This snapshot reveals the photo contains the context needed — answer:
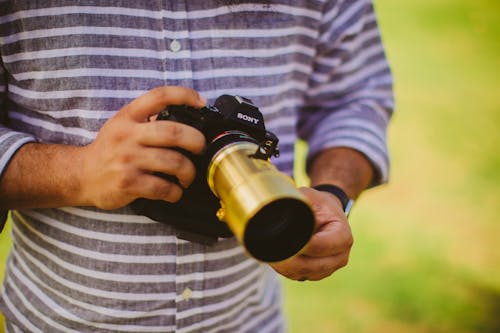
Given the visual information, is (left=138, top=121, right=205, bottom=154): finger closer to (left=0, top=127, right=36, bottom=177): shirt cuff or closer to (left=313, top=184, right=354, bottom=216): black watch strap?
(left=0, top=127, right=36, bottom=177): shirt cuff

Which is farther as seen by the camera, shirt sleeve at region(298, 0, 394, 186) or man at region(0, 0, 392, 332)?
shirt sleeve at region(298, 0, 394, 186)

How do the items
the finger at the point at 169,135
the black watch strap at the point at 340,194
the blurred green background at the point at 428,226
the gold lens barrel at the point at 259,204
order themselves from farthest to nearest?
the blurred green background at the point at 428,226 < the black watch strap at the point at 340,194 < the finger at the point at 169,135 < the gold lens barrel at the point at 259,204

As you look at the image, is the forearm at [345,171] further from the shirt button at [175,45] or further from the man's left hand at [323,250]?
the shirt button at [175,45]

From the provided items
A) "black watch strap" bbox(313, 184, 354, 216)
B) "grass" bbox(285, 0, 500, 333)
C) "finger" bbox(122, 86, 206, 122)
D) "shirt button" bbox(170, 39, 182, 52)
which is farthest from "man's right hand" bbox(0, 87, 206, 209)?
"grass" bbox(285, 0, 500, 333)

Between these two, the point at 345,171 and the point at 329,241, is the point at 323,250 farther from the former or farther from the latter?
the point at 345,171

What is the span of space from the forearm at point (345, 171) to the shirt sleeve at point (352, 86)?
0.05 feet

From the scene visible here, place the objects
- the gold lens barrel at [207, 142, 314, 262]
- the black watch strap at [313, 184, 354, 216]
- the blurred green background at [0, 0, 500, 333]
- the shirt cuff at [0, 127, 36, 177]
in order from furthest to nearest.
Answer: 1. the blurred green background at [0, 0, 500, 333]
2. the black watch strap at [313, 184, 354, 216]
3. the shirt cuff at [0, 127, 36, 177]
4. the gold lens barrel at [207, 142, 314, 262]

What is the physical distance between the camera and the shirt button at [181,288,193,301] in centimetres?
79

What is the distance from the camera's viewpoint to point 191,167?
63 cm

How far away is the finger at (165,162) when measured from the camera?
599 mm

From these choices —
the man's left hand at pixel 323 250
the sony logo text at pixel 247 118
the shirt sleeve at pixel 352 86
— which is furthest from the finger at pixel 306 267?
the shirt sleeve at pixel 352 86

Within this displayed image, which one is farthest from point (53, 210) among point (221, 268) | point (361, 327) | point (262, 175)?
point (361, 327)

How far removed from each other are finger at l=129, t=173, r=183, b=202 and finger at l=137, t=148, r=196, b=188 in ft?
0.05

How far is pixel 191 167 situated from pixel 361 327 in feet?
5.72
